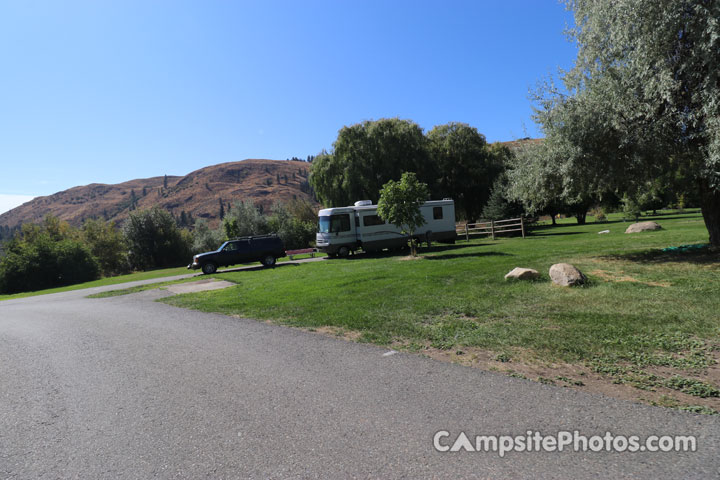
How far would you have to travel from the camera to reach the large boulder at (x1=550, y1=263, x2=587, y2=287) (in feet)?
27.9

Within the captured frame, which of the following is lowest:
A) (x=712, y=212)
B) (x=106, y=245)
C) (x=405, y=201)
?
(x=712, y=212)

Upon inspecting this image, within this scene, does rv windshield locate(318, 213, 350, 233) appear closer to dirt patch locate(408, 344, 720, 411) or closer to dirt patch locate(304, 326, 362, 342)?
dirt patch locate(304, 326, 362, 342)

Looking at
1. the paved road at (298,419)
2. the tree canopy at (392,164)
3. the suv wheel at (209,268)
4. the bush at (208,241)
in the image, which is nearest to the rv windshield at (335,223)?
the suv wheel at (209,268)

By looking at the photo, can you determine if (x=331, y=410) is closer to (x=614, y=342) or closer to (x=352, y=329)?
(x=352, y=329)

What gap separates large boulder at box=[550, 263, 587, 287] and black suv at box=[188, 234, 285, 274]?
1775cm

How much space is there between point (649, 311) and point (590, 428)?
432 centimetres

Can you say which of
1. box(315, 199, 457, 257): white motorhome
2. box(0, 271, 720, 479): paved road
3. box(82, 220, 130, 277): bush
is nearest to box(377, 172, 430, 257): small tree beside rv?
box(315, 199, 457, 257): white motorhome

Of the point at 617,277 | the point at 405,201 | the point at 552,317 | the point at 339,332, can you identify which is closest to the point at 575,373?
the point at 552,317

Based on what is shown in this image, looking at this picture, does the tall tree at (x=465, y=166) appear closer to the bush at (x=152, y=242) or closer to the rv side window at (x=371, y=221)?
the rv side window at (x=371, y=221)

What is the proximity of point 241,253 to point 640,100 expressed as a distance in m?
20.2

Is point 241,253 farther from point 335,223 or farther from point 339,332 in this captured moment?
point 339,332

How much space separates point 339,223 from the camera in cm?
2277

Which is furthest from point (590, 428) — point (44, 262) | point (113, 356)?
point (44, 262)

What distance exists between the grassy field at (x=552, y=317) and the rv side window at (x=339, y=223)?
10331 mm
